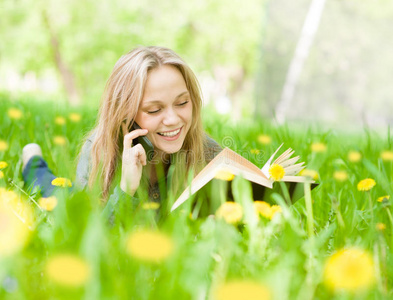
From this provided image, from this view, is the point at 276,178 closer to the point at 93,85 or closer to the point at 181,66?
the point at 181,66

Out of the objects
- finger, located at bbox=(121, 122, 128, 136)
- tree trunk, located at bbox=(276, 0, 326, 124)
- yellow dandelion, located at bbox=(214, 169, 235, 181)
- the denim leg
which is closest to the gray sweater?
the denim leg

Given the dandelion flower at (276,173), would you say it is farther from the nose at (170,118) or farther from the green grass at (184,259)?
the nose at (170,118)

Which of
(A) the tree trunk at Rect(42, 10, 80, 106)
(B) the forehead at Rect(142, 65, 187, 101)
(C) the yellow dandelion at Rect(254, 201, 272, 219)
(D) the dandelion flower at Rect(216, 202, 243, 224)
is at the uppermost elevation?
(B) the forehead at Rect(142, 65, 187, 101)

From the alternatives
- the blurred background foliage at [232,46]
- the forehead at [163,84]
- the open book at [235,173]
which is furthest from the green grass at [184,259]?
the blurred background foliage at [232,46]

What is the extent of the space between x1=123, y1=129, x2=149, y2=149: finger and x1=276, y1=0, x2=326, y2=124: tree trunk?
16.8 ft

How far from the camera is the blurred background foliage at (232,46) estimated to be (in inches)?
255

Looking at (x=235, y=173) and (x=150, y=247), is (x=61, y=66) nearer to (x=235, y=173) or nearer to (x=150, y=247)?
(x=235, y=173)

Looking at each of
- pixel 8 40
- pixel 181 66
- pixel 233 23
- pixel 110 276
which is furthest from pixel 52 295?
pixel 233 23

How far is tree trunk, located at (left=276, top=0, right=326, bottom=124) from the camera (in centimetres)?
677

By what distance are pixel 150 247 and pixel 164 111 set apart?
1.02 meters

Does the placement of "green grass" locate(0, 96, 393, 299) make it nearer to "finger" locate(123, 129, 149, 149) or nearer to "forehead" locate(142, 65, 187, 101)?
"finger" locate(123, 129, 149, 149)

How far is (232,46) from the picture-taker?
15.2 meters

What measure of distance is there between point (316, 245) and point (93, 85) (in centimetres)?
1780

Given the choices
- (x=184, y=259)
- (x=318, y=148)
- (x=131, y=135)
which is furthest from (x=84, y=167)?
(x=184, y=259)
